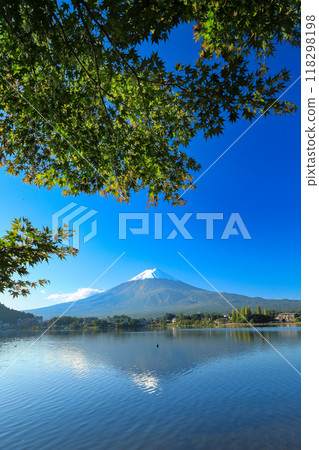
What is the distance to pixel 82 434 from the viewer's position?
61.4 feet

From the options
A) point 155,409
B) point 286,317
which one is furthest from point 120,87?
point 286,317

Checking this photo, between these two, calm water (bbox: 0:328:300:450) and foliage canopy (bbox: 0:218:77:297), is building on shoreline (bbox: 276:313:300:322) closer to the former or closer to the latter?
calm water (bbox: 0:328:300:450)

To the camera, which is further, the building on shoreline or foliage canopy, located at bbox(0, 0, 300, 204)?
the building on shoreline

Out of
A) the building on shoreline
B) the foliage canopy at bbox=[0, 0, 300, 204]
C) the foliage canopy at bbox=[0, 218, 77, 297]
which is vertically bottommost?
the building on shoreline

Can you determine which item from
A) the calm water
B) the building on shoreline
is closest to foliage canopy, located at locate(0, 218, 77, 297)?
the calm water

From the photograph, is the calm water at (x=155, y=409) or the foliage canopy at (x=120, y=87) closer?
the foliage canopy at (x=120, y=87)

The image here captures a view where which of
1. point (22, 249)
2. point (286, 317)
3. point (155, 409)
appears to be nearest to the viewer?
point (22, 249)

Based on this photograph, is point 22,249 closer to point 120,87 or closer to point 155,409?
point 120,87

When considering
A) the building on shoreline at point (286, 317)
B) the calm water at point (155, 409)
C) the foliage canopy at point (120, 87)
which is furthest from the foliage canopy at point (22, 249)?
the building on shoreline at point (286, 317)

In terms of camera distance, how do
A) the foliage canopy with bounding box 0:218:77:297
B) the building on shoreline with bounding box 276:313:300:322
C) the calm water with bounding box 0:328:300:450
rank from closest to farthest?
the foliage canopy with bounding box 0:218:77:297
the calm water with bounding box 0:328:300:450
the building on shoreline with bounding box 276:313:300:322

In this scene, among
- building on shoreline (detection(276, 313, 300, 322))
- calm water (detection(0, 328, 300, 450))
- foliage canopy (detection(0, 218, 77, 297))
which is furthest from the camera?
building on shoreline (detection(276, 313, 300, 322))

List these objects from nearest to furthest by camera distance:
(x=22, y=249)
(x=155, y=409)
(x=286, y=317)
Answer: (x=22, y=249) → (x=155, y=409) → (x=286, y=317)

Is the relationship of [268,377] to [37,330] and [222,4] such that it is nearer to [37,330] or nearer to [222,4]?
[222,4]

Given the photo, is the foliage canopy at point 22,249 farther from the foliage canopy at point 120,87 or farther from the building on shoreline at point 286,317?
the building on shoreline at point 286,317
